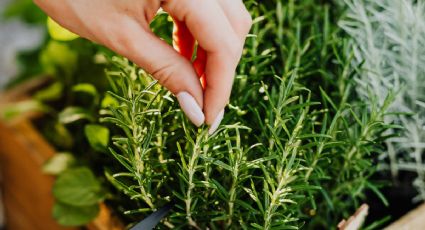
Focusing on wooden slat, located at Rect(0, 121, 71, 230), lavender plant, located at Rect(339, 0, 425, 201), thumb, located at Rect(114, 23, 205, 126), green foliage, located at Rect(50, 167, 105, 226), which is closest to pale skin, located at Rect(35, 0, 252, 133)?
thumb, located at Rect(114, 23, 205, 126)

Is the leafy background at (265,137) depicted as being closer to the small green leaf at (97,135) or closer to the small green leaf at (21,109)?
the small green leaf at (97,135)

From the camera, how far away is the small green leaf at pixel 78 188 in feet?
3.00

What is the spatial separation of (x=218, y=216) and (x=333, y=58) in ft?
1.08

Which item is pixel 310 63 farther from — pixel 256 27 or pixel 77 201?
pixel 77 201

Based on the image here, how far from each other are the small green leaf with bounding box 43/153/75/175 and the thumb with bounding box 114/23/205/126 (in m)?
0.43

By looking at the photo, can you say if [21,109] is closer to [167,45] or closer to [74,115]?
[74,115]

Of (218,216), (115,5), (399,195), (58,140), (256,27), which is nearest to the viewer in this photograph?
(115,5)

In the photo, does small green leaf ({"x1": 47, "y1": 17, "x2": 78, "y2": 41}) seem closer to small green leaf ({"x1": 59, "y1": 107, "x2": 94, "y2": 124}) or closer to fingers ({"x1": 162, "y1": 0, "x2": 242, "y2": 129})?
small green leaf ({"x1": 59, "y1": 107, "x2": 94, "y2": 124})

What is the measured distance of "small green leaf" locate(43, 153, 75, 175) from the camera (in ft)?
3.28

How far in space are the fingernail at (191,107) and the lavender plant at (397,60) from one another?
25cm

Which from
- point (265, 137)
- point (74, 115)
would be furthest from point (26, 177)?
point (265, 137)

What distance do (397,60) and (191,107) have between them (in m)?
0.39

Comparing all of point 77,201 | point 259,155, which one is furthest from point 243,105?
point 77,201

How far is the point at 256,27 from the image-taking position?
85 cm
